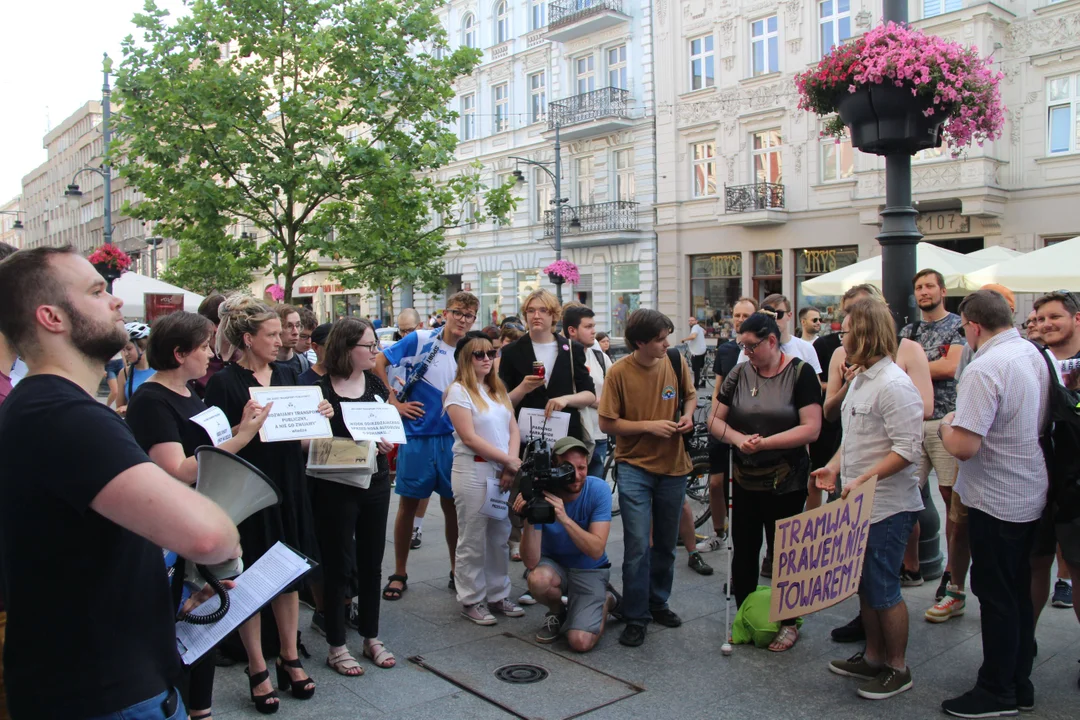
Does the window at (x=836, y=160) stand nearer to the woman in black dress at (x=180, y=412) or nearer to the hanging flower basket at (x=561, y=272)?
the hanging flower basket at (x=561, y=272)

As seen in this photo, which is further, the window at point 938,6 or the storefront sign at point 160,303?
the window at point 938,6

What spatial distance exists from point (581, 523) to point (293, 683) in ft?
5.90

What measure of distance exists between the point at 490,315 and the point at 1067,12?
2194 centimetres

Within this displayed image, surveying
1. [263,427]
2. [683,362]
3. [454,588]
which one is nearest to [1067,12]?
Answer: [683,362]

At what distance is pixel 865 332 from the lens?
4.15m

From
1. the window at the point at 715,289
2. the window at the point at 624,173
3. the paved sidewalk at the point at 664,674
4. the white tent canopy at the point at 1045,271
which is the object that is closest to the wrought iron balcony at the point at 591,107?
the window at the point at 624,173

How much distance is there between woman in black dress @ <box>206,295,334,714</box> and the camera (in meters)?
3.98

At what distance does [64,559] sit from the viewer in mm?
1821

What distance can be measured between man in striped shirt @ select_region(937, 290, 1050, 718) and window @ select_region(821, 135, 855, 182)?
20154 mm

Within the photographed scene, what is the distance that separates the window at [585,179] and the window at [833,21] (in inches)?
362

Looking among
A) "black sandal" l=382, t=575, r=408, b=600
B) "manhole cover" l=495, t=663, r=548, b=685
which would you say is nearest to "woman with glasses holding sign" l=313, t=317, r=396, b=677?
"manhole cover" l=495, t=663, r=548, b=685

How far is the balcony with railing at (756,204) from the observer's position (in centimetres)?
2398

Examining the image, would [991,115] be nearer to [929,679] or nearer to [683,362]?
[683,362]

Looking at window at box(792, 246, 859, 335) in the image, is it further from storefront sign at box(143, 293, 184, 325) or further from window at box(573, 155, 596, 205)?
storefront sign at box(143, 293, 184, 325)
